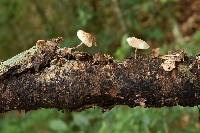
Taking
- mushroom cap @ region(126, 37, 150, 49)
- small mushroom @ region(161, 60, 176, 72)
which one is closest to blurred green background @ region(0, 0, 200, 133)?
mushroom cap @ region(126, 37, 150, 49)

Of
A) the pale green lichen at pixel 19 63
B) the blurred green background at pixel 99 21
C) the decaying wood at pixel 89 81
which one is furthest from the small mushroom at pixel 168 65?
the blurred green background at pixel 99 21

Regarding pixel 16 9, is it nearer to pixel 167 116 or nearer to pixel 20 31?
pixel 20 31

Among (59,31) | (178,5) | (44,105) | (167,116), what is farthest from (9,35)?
(44,105)

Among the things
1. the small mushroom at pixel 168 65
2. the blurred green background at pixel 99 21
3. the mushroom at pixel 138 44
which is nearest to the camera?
the small mushroom at pixel 168 65

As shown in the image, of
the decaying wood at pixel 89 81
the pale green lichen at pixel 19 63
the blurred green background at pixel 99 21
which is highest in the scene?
the blurred green background at pixel 99 21

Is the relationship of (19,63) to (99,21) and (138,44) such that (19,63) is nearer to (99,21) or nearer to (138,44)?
(138,44)

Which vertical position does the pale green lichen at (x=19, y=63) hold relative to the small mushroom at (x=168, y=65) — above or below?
above

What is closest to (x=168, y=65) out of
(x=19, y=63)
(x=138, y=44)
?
(x=138, y=44)

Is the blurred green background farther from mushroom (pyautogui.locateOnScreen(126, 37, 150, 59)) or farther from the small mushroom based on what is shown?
the small mushroom

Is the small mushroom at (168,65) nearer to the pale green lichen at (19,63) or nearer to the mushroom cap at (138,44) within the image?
the mushroom cap at (138,44)
